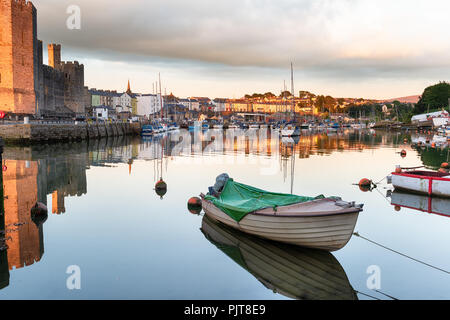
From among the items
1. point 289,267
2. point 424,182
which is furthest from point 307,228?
point 424,182

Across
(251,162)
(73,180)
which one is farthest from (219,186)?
(251,162)

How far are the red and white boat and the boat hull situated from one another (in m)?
9.74

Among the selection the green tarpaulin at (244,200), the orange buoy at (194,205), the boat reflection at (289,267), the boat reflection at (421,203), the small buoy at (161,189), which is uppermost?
the green tarpaulin at (244,200)

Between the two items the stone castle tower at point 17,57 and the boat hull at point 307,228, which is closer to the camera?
the boat hull at point 307,228

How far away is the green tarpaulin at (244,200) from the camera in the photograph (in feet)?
36.1

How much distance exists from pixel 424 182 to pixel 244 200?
971 cm

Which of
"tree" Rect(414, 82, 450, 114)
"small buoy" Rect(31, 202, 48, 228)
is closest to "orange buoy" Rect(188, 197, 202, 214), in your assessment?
"small buoy" Rect(31, 202, 48, 228)

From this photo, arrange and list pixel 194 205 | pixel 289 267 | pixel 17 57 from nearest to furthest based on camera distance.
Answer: pixel 289 267, pixel 194 205, pixel 17 57

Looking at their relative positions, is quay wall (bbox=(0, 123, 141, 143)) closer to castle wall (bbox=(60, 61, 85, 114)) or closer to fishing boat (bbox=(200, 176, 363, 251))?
castle wall (bbox=(60, 61, 85, 114))

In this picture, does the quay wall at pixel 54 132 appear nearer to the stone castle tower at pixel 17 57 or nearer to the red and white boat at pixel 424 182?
the stone castle tower at pixel 17 57

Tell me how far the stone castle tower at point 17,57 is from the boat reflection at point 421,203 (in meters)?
44.6

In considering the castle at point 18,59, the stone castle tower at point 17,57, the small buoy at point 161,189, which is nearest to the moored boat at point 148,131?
the castle at point 18,59

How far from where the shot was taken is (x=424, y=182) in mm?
17500

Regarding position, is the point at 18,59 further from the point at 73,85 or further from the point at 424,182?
the point at 424,182
